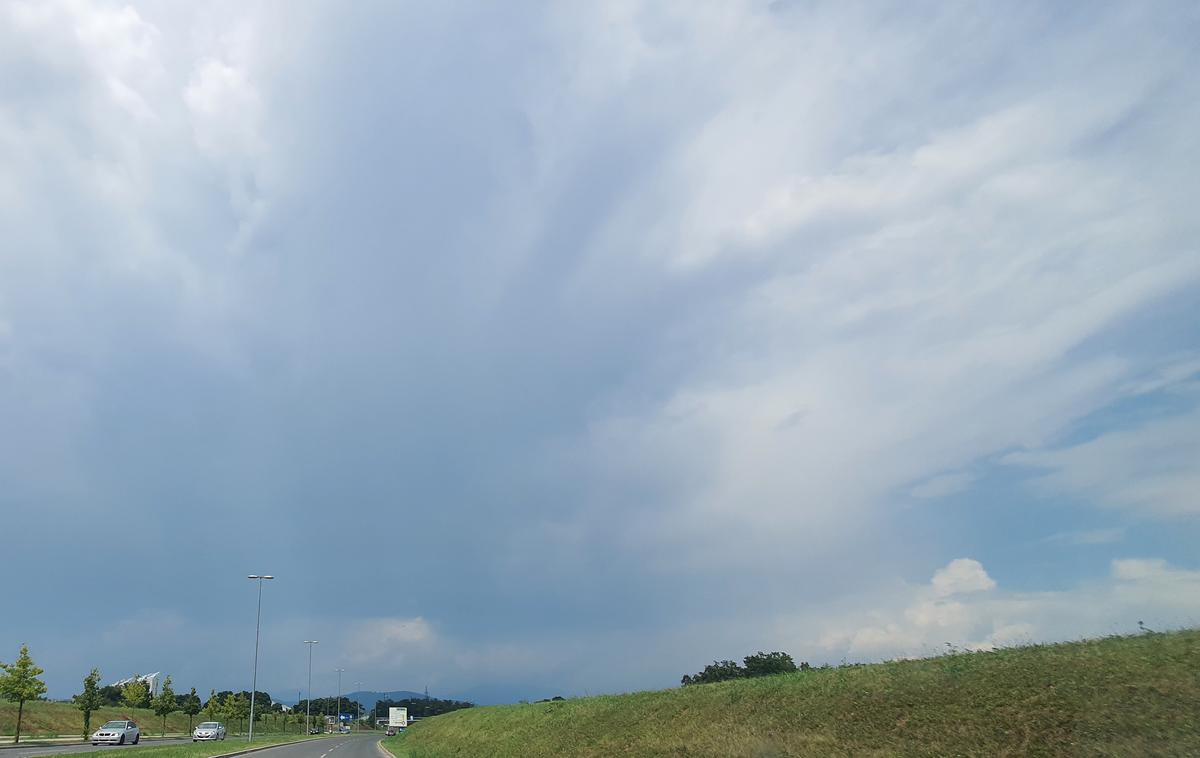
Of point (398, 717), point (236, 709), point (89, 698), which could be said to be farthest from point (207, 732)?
point (236, 709)

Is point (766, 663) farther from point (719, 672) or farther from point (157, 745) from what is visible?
point (157, 745)

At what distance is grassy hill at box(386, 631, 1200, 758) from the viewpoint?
15141mm

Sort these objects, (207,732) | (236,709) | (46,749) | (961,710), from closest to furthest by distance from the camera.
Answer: (961,710) < (46,749) < (207,732) < (236,709)

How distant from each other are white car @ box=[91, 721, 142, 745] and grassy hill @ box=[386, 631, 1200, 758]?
49.4 metres

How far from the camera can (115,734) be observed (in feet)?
196

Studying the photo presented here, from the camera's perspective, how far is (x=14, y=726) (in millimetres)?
75438

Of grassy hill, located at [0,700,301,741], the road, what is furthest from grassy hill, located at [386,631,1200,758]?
grassy hill, located at [0,700,301,741]

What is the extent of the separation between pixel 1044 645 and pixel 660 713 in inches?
549

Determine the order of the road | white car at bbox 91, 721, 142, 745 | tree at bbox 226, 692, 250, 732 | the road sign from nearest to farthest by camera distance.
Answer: the road, white car at bbox 91, 721, 142, 745, the road sign, tree at bbox 226, 692, 250, 732

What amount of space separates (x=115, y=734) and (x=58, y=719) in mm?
36225

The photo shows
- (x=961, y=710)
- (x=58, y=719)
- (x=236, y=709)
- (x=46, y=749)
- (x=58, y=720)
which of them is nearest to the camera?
(x=961, y=710)

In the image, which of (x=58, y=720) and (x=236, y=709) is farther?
(x=236, y=709)

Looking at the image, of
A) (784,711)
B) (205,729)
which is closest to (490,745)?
(784,711)

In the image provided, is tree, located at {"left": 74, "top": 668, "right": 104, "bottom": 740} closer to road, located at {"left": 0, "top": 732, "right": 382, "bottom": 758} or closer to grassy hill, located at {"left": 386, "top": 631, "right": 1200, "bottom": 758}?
road, located at {"left": 0, "top": 732, "right": 382, "bottom": 758}
